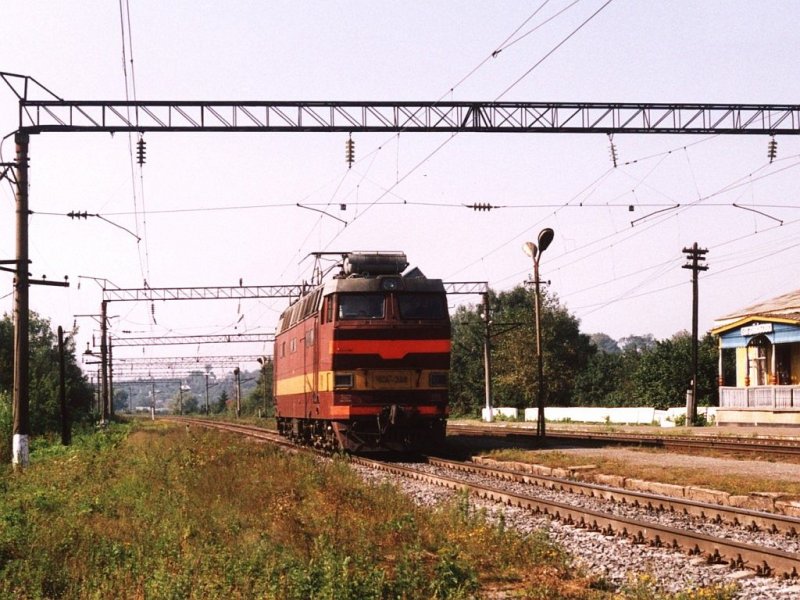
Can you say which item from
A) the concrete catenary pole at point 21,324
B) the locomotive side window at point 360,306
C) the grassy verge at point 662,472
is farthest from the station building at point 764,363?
the concrete catenary pole at point 21,324

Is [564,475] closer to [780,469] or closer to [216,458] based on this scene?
[780,469]

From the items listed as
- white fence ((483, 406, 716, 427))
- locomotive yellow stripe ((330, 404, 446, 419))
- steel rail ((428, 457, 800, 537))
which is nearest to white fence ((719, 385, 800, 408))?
white fence ((483, 406, 716, 427))

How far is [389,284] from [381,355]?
1673mm

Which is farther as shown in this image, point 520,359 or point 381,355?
point 520,359

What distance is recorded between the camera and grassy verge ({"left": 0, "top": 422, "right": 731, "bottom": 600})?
25.1 feet

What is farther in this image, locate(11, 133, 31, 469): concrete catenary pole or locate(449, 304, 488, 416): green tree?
locate(449, 304, 488, 416): green tree

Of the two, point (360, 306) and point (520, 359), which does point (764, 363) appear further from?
point (520, 359)

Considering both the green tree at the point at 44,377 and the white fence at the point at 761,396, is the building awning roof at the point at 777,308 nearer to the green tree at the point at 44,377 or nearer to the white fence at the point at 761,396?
the white fence at the point at 761,396

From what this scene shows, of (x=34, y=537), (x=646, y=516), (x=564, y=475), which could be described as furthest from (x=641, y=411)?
(x=34, y=537)

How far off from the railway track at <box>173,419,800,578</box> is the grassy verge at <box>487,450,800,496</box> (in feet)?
4.09

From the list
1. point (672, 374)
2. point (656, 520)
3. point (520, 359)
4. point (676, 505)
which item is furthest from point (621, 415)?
point (656, 520)

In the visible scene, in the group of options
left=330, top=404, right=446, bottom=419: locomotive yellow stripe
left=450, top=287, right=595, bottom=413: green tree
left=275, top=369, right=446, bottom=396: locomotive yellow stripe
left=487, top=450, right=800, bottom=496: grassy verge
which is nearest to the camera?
left=487, top=450, right=800, bottom=496: grassy verge

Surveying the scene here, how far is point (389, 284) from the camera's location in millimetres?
22531

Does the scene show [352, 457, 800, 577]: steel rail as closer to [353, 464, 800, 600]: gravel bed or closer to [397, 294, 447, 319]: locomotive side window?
[353, 464, 800, 600]: gravel bed
